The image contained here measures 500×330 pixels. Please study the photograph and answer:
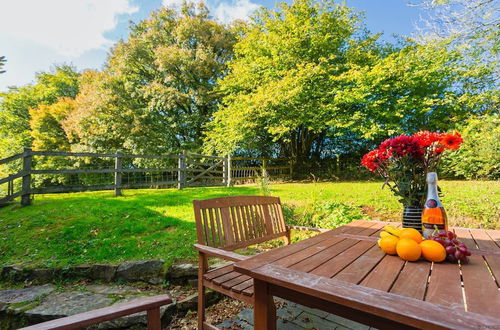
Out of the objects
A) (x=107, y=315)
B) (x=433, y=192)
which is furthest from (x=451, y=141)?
(x=107, y=315)

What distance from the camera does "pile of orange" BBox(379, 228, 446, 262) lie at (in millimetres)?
1096

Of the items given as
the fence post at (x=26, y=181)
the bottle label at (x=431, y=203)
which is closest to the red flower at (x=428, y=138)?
the bottle label at (x=431, y=203)

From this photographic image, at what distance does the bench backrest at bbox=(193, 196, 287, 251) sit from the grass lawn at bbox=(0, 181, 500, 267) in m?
1.00

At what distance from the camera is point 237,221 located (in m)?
2.28

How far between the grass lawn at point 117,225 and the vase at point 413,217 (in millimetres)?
2293

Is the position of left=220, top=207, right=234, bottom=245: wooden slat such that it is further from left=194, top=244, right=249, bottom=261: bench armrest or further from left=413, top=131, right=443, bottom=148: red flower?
left=413, top=131, right=443, bottom=148: red flower

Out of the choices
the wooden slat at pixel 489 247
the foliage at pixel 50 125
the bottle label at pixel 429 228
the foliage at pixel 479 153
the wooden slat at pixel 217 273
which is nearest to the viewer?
the wooden slat at pixel 489 247

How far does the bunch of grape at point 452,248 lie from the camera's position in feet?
3.59

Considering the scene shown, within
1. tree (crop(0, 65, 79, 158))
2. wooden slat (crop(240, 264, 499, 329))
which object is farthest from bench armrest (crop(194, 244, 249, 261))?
tree (crop(0, 65, 79, 158))

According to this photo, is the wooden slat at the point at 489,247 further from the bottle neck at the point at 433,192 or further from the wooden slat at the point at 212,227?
the wooden slat at the point at 212,227

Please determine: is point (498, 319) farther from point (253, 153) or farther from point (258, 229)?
point (253, 153)

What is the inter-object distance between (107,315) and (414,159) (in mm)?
1812

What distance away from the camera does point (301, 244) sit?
147 centimetres

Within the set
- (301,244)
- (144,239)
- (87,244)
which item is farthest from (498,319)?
(87,244)
